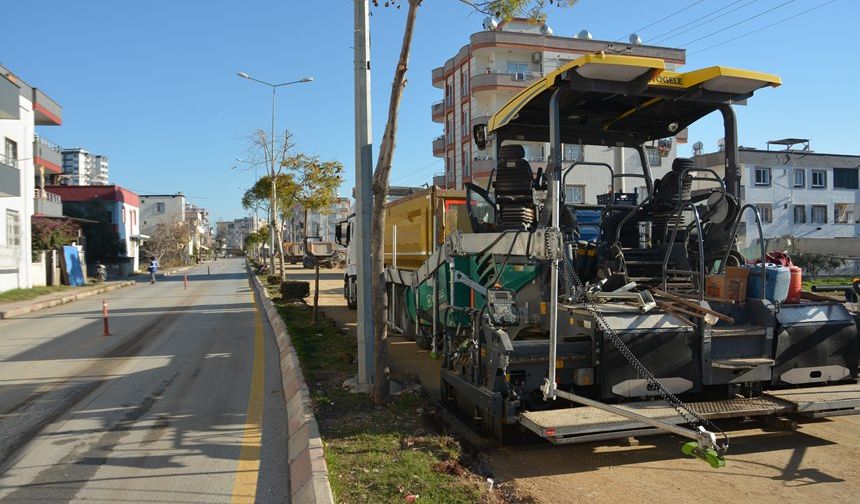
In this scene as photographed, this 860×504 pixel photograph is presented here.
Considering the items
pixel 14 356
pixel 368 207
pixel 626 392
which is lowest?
pixel 14 356

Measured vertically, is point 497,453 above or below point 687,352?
below

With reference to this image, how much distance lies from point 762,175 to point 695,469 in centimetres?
4445

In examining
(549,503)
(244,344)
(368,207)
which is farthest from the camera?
(244,344)

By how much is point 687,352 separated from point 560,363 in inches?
42.2

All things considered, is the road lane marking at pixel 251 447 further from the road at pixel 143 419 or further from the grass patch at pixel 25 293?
the grass patch at pixel 25 293

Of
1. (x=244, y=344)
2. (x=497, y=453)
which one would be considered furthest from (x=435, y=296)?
(x=244, y=344)

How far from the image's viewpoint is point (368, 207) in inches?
295

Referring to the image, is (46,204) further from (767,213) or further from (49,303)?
(767,213)

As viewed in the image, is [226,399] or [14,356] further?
[14,356]

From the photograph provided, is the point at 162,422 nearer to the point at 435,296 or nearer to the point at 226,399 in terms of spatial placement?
the point at 226,399

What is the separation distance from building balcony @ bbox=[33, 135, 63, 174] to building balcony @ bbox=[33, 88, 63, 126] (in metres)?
1.07

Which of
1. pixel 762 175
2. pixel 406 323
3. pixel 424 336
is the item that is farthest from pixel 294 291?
pixel 762 175

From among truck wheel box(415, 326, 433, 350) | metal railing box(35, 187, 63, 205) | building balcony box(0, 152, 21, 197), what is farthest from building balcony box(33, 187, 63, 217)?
truck wheel box(415, 326, 433, 350)

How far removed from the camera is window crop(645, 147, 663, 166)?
733cm
